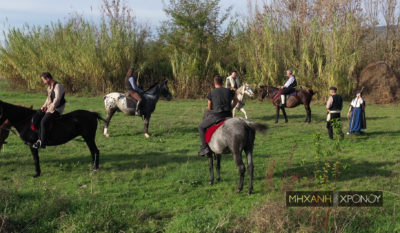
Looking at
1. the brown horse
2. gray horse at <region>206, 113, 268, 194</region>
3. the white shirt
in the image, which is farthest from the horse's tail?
the brown horse

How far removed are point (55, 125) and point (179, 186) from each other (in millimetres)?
3148

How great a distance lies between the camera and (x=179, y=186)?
7289 millimetres

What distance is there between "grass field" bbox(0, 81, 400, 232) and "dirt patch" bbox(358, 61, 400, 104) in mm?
10799

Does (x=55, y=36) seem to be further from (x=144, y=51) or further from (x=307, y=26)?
(x=307, y=26)

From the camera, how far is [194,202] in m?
6.42

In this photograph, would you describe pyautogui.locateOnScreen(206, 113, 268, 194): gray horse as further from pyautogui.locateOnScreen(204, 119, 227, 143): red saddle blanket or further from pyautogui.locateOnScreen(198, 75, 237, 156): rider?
pyautogui.locateOnScreen(198, 75, 237, 156): rider

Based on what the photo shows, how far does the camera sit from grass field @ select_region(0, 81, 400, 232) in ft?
17.3

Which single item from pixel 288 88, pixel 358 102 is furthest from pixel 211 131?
pixel 288 88

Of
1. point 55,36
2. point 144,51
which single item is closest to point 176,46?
point 144,51

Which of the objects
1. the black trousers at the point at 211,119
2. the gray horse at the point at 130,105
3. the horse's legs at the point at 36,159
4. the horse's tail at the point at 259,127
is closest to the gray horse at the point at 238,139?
the horse's tail at the point at 259,127

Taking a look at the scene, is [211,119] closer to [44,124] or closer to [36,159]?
[44,124]

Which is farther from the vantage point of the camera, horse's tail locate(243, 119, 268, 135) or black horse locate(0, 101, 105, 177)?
black horse locate(0, 101, 105, 177)

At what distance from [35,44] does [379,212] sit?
26881 millimetres

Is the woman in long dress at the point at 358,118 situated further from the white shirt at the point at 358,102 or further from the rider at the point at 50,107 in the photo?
the rider at the point at 50,107
